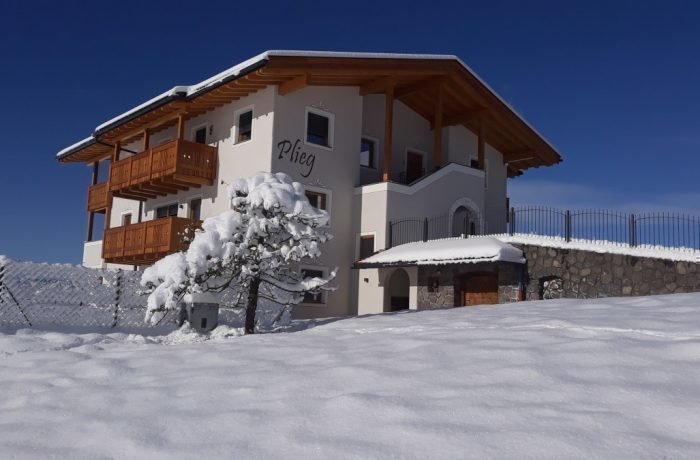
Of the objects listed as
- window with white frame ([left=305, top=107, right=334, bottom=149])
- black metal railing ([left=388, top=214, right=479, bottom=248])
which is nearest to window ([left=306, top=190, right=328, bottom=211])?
window with white frame ([left=305, top=107, right=334, bottom=149])

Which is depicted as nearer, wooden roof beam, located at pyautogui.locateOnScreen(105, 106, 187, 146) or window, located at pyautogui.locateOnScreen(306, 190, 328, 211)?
window, located at pyautogui.locateOnScreen(306, 190, 328, 211)

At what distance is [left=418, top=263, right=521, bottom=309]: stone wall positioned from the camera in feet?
57.3

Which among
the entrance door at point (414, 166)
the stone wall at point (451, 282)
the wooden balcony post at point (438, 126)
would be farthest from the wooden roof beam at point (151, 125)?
the stone wall at point (451, 282)

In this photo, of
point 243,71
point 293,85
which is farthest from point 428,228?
point 243,71

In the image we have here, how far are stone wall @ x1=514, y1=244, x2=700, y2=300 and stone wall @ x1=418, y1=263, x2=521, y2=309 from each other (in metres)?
0.44

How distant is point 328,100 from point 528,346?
51.4 ft

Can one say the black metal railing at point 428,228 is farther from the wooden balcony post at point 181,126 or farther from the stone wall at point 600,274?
the wooden balcony post at point 181,126

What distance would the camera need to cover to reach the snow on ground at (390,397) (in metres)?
4.78

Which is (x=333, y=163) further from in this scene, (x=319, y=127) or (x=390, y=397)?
(x=390, y=397)

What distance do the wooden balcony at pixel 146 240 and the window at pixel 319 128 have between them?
4527 millimetres

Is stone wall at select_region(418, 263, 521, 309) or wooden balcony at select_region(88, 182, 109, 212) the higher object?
wooden balcony at select_region(88, 182, 109, 212)

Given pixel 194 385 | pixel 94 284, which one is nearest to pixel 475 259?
pixel 94 284

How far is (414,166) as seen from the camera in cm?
2536

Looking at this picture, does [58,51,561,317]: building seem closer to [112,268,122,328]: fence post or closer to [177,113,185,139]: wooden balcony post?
[177,113,185,139]: wooden balcony post
